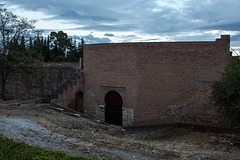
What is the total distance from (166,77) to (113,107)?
5293mm

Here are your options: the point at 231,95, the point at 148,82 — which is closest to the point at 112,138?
the point at 231,95

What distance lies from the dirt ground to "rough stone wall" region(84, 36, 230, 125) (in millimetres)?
1080

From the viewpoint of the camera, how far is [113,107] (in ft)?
64.8

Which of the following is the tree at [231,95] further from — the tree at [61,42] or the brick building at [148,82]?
the tree at [61,42]

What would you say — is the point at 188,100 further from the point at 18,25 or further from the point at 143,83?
the point at 18,25

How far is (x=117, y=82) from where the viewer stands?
18.5 metres

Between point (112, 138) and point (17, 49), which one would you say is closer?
point (112, 138)

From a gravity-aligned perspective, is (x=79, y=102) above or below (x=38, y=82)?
below

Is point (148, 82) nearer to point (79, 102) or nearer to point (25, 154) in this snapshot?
point (79, 102)

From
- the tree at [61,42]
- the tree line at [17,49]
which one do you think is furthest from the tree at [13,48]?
the tree at [61,42]

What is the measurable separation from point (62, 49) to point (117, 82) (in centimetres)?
4035

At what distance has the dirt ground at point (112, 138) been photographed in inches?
335

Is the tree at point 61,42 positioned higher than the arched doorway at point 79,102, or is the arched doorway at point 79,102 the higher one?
the tree at point 61,42

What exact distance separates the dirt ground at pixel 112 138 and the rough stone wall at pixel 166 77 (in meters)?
1.08
